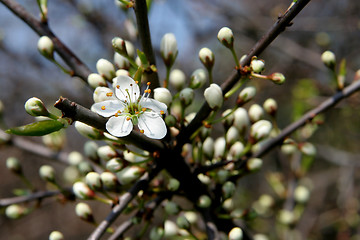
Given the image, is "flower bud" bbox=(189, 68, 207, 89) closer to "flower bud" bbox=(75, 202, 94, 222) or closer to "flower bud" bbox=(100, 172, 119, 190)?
"flower bud" bbox=(100, 172, 119, 190)

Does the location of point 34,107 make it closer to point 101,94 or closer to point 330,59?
point 101,94

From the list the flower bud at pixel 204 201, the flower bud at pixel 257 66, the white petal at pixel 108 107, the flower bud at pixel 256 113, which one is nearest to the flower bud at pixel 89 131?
the white petal at pixel 108 107

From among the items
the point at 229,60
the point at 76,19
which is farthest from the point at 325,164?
the point at 76,19

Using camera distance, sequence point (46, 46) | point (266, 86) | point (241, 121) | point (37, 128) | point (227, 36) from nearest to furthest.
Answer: point (37, 128)
point (227, 36)
point (46, 46)
point (241, 121)
point (266, 86)

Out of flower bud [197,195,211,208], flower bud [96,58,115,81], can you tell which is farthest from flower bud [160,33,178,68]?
flower bud [197,195,211,208]

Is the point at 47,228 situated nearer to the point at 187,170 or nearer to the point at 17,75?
the point at 17,75

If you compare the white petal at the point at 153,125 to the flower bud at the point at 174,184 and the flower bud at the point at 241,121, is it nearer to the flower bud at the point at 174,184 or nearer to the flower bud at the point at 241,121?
the flower bud at the point at 174,184

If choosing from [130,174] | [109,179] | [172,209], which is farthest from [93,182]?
[172,209]
